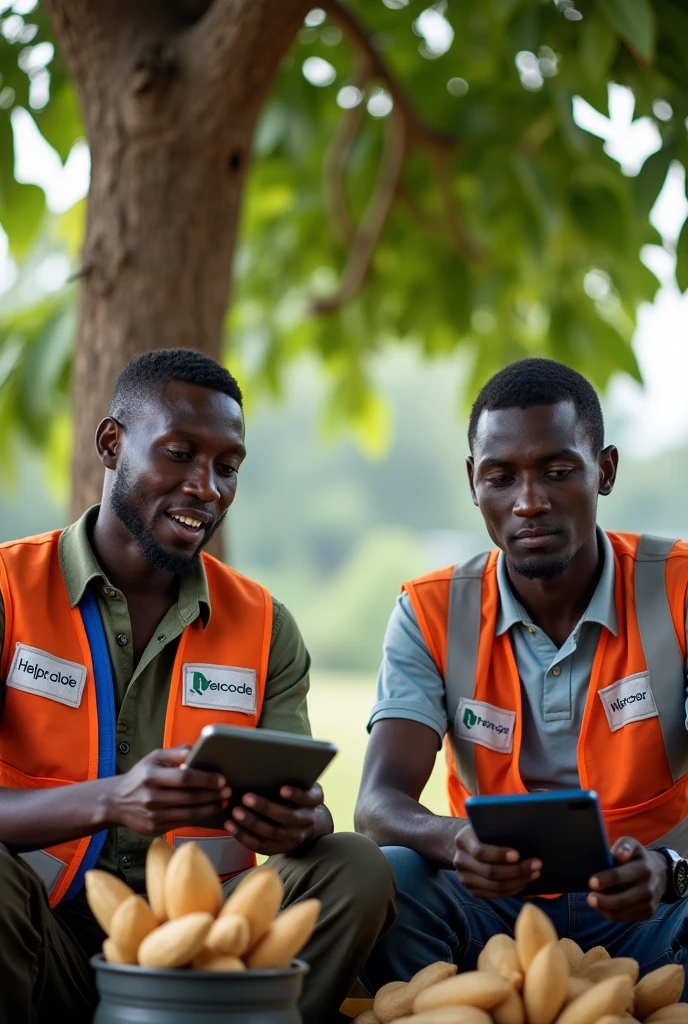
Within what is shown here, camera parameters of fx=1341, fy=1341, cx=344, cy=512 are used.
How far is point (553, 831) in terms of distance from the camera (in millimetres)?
2689

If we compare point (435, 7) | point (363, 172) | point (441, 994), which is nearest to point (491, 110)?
point (435, 7)

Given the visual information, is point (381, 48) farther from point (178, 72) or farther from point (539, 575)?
point (539, 575)

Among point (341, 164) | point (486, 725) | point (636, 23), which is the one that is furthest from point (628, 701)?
point (341, 164)

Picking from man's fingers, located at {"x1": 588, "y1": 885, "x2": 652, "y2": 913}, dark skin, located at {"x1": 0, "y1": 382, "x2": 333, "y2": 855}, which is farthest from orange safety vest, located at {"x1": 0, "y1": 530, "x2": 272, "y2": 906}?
man's fingers, located at {"x1": 588, "y1": 885, "x2": 652, "y2": 913}

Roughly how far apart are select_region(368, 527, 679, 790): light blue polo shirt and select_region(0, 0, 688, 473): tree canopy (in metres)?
1.23

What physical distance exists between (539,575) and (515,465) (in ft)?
0.96

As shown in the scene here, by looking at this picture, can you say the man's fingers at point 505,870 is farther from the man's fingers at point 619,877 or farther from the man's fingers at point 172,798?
the man's fingers at point 172,798

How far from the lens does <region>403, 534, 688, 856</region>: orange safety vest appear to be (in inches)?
137

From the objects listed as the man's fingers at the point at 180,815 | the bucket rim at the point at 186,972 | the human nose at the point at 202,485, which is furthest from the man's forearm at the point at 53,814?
the human nose at the point at 202,485

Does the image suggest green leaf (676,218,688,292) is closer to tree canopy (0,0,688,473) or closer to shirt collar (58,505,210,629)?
tree canopy (0,0,688,473)

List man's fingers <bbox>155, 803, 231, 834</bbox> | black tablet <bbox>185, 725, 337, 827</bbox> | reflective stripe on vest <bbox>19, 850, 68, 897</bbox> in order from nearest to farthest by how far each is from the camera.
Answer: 1. black tablet <bbox>185, 725, 337, 827</bbox>
2. man's fingers <bbox>155, 803, 231, 834</bbox>
3. reflective stripe on vest <bbox>19, 850, 68, 897</bbox>

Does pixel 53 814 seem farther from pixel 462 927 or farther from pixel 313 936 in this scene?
pixel 462 927

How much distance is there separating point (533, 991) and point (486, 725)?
1.01 metres

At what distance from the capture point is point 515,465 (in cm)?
351
